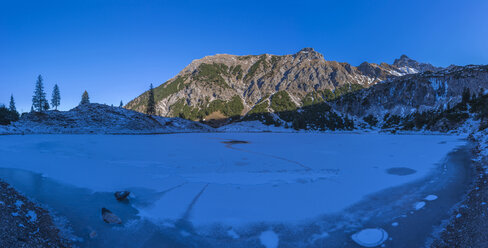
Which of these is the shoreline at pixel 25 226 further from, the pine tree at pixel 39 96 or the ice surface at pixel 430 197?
the pine tree at pixel 39 96

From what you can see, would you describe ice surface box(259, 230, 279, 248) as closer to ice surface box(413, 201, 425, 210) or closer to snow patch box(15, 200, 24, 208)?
ice surface box(413, 201, 425, 210)

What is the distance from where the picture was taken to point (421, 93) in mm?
159750

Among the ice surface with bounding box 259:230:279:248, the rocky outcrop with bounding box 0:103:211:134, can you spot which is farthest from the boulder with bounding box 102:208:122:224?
the rocky outcrop with bounding box 0:103:211:134

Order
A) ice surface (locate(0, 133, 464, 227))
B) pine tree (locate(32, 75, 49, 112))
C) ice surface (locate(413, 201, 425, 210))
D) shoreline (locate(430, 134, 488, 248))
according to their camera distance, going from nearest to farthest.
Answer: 1. shoreline (locate(430, 134, 488, 248))
2. ice surface (locate(0, 133, 464, 227))
3. ice surface (locate(413, 201, 425, 210))
4. pine tree (locate(32, 75, 49, 112))

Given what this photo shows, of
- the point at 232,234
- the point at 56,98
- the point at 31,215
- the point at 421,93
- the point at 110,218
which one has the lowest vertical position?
the point at 232,234

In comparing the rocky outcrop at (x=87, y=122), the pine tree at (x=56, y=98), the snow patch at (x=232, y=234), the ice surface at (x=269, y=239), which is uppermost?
the pine tree at (x=56, y=98)

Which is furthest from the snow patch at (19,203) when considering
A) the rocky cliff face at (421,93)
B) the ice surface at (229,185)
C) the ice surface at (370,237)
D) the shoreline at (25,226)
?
the rocky cliff face at (421,93)

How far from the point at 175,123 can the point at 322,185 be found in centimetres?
8902

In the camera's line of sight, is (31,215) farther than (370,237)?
Yes

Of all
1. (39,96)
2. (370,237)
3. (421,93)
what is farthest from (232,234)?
(421,93)

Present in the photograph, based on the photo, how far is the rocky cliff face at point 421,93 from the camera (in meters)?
147

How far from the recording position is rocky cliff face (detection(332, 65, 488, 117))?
14662 cm

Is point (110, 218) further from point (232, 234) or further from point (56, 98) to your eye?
point (56, 98)

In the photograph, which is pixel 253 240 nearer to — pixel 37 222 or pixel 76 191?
pixel 37 222
